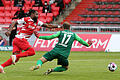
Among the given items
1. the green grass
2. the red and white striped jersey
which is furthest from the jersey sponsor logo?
the red and white striped jersey

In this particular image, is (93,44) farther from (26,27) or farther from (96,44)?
(26,27)

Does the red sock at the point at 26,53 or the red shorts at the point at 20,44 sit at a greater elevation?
the red shorts at the point at 20,44

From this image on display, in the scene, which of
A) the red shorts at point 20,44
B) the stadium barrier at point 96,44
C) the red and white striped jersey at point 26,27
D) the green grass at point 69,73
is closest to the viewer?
the green grass at point 69,73

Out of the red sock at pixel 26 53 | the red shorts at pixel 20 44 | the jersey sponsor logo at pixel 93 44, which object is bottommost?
the jersey sponsor logo at pixel 93 44

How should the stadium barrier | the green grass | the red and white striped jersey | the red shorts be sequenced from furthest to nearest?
the stadium barrier
the red shorts
the red and white striped jersey
the green grass

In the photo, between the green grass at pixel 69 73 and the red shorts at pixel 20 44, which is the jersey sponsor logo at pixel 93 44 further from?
the red shorts at pixel 20 44

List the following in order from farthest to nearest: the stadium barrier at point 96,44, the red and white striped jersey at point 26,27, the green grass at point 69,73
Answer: the stadium barrier at point 96,44 < the red and white striped jersey at point 26,27 < the green grass at point 69,73

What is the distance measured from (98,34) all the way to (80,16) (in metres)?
7.01

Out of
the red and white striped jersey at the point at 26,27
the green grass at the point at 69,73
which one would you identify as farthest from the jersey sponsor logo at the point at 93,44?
the red and white striped jersey at the point at 26,27

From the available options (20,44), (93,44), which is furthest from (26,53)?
(93,44)

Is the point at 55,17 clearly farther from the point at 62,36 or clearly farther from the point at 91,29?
the point at 62,36

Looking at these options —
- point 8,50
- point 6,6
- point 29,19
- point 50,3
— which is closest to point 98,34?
point 8,50

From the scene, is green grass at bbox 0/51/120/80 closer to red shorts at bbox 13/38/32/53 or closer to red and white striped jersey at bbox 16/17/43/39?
red shorts at bbox 13/38/32/53

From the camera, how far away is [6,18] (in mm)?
34844
